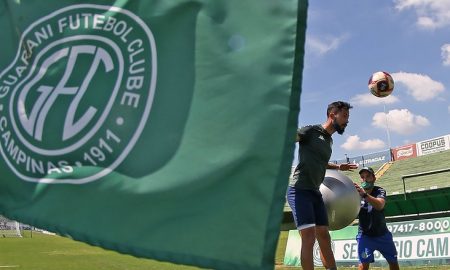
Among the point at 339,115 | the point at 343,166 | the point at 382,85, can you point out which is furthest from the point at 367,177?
the point at 339,115

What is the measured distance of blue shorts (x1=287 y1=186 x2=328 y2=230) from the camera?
5117mm

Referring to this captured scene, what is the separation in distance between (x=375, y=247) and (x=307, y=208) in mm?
3377

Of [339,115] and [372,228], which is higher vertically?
[339,115]

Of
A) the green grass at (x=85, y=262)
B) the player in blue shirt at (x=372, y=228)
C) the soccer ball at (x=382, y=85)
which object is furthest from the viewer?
the green grass at (x=85, y=262)

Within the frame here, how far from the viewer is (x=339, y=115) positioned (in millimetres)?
5414

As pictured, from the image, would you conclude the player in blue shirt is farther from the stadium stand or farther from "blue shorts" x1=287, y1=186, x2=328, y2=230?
the stadium stand

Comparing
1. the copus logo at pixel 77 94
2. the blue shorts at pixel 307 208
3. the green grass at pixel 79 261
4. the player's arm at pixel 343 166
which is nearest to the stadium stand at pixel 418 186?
the green grass at pixel 79 261

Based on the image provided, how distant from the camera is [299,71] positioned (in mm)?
1559

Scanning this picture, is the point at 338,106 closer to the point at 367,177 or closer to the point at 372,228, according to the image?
the point at 367,177

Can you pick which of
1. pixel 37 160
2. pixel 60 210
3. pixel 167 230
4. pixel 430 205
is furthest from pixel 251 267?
pixel 430 205

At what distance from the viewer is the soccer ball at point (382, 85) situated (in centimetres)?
Result: 812

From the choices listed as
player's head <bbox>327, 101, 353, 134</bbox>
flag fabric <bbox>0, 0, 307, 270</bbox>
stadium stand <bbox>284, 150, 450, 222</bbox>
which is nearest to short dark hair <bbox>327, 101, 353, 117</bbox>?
player's head <bbox>327, 101, 353, 134</bbox>

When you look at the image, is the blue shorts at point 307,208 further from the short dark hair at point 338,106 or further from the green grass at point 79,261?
the green grass at point 79,261

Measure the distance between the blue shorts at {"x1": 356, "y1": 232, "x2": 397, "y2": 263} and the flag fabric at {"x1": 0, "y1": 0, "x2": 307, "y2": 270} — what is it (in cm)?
687
